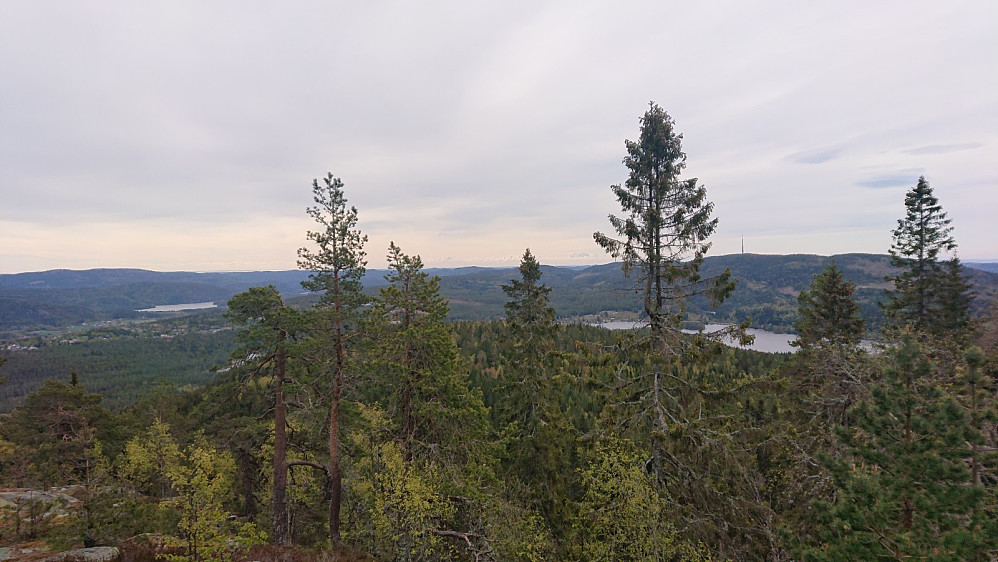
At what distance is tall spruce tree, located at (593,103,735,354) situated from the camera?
567 inches

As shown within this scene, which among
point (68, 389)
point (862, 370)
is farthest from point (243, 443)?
point (862, 370)

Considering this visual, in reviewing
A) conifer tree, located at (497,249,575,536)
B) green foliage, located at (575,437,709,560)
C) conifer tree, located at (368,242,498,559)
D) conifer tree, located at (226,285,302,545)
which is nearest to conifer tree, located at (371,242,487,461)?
conifer tree, located at (368,242,498,559)

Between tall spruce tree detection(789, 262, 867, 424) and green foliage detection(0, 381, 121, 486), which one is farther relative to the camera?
green foliage detection(0, 381, 121, 486)

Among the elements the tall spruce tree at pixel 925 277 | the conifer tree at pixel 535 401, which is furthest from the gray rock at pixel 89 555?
the tall spruce tree at pixel 925 277

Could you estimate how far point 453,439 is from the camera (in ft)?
54.1

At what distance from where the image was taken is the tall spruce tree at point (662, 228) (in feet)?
47.2

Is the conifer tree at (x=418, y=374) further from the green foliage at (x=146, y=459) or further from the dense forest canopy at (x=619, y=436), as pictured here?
the green foliage at (x=146, y=459)

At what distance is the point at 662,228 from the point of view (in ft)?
48.9

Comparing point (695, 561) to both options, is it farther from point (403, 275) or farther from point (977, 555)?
point (403, 275)

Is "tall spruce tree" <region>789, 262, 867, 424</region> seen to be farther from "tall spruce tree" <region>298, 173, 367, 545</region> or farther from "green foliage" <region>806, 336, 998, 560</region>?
"tall spruce tree" <region>298, 173, 367, 545</region>

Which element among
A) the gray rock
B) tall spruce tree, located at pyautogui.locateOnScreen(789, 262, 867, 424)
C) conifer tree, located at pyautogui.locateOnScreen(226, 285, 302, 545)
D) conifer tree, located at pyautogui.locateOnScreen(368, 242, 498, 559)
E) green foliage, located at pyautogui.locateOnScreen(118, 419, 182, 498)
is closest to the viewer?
the gray rock

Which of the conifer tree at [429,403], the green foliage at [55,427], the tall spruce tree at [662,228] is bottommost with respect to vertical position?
the green foliage at [55,427]

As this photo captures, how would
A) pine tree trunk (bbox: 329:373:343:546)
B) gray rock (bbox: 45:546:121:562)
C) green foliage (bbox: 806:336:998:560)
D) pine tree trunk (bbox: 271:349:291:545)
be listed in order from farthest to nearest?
pine tree trunk (bbox: 271:349:291:545) < pine tree trunk (bbox: 329:373:343:546) < gray rock (bbox: 45:546:121:562) < green foliage (bbox: 806:336:998:560)

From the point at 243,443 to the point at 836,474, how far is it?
29641 millimetres
